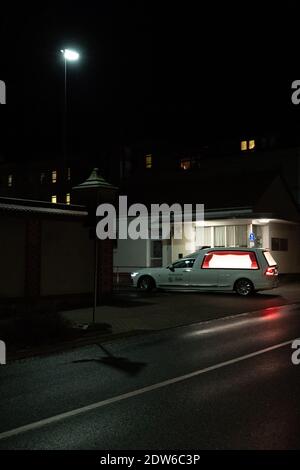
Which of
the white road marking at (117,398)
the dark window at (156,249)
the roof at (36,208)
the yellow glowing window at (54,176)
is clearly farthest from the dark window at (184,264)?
the yellow glowing window at (54,176)

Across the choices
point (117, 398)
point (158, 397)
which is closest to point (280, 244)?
point (158, 397)

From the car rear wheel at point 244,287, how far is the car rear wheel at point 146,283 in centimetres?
388

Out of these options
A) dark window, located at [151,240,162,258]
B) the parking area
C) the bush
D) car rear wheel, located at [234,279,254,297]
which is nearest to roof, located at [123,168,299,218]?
dark window, located at [151,240,162,258]

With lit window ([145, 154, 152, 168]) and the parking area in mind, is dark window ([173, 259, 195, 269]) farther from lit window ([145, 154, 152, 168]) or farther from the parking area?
lit window ([145, 154, 152, 168])

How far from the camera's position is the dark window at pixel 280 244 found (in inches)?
1225

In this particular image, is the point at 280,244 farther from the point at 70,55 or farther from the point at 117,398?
the point at 117,398

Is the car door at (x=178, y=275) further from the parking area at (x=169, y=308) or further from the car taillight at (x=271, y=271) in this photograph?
the car taillight at (x=271, y=271)

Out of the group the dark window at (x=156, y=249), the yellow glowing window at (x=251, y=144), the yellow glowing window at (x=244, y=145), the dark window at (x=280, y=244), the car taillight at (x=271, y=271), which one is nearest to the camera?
the car taillight at (x=271, y=271)

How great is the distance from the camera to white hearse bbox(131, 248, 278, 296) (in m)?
21.7

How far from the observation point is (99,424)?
613cm

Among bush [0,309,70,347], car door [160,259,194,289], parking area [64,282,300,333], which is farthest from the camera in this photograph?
car door [160,259,194,289]

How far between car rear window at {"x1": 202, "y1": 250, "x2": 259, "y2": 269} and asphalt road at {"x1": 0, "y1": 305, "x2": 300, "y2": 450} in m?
9.95

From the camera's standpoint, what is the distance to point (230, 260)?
22.2m

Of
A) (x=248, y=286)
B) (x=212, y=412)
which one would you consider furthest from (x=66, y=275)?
(x=212, y=412)
